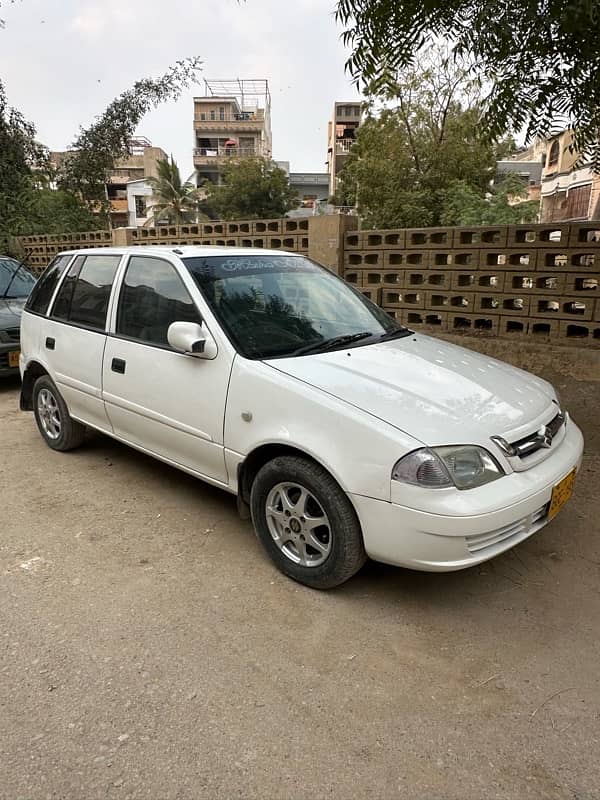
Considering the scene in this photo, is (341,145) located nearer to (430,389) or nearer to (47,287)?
(47,287)

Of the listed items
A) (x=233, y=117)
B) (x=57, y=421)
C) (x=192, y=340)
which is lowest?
(x=57, y=421)

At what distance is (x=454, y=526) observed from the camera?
2264mm

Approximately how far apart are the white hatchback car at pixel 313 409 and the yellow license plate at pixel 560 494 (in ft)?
0.04

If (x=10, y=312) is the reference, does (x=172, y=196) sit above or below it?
above

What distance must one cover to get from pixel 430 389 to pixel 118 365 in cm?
203

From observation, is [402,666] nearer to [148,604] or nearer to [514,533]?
[514,533]

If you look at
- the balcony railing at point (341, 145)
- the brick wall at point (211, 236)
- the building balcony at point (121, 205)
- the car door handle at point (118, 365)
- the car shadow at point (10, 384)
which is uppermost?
the balcony railing at point (341, 145)

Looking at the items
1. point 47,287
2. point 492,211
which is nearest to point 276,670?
point 47,287

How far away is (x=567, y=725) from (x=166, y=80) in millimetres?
15912

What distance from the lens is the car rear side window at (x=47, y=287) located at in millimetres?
4438

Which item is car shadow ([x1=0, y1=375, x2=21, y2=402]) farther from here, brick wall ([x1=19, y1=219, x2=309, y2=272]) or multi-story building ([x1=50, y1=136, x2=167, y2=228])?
multi-story building ([x1=50, y1=136, x2=167, y2=228])

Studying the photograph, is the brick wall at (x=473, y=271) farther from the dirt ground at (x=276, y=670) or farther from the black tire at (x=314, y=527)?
Result: the black tire at (x=314, y=527)

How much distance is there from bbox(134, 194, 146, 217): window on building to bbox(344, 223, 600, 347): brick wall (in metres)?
45.8

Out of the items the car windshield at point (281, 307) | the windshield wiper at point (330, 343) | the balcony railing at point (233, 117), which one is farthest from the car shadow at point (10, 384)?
the balcony railing at point (233, 117)
